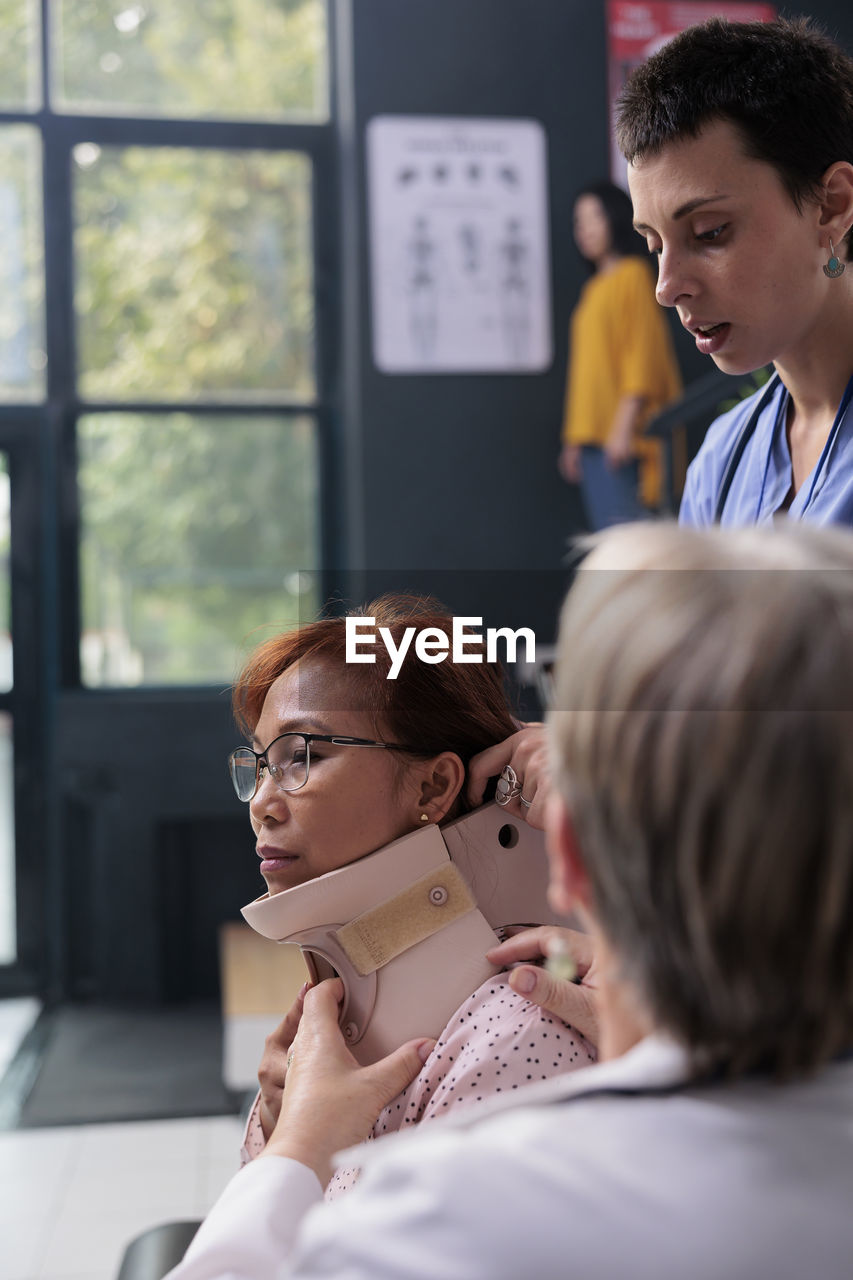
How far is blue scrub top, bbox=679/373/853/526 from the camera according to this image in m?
1.33

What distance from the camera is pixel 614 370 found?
4406 mm

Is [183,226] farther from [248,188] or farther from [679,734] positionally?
[679,734]

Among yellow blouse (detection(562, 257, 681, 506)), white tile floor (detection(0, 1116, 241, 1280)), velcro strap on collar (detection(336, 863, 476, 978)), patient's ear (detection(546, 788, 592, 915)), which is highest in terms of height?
yellow blouse (detection(562, 257, 681, 506))

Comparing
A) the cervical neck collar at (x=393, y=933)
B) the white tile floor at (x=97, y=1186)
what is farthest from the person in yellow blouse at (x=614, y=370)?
the cervical neck collar at (x=393, y=933)

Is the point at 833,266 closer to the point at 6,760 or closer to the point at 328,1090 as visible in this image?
the point at 328,1090

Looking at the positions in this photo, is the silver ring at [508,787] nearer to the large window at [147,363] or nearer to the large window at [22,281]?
the large window at [147,363]

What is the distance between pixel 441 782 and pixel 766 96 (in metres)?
0.78

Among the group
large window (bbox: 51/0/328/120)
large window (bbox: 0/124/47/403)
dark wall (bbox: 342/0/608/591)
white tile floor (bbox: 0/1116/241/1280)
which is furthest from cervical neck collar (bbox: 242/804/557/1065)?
large window (bbox: 51/0/328/120)

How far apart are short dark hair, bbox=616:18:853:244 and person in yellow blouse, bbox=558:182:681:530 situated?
308 cm

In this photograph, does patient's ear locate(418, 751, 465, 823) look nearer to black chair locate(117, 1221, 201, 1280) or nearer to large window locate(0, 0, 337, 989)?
black chair locate(117, 1221, 201, 1280)

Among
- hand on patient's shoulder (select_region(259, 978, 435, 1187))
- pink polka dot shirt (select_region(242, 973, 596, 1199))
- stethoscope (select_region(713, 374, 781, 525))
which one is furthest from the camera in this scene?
stethoscope (select_region(713, 374, 781, 525))

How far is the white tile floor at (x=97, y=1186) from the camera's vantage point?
2590 millimetres

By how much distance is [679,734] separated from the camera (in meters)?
0.58

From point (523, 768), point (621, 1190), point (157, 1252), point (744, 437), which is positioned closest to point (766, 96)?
point (744, 437)
